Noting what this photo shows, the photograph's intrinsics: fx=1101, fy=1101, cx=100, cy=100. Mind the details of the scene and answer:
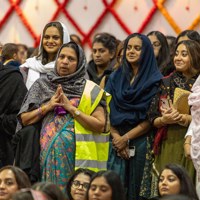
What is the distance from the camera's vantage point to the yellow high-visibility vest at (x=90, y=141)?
310 inches

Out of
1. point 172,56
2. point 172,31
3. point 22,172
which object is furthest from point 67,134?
point 172,31

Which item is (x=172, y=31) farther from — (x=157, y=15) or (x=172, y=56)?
(x=172, y=56)

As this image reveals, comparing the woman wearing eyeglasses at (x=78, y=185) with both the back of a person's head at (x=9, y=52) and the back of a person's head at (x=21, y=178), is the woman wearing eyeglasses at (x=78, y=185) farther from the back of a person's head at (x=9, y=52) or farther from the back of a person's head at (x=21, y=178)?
the back of a person's head at (x=9, y=52)

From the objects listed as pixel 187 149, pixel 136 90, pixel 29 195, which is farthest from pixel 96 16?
pixel 29 195

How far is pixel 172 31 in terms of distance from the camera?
1135 cm

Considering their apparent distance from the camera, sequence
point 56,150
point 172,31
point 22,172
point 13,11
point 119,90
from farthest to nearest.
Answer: point 13,11, point 172,31, point 119,90, point 56,150, point 22,172

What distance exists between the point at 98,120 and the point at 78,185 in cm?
56

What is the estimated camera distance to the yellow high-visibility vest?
310 inches

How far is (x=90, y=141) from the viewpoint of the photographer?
794cm

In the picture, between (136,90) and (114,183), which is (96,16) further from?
(114,183)

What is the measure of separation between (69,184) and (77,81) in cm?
82

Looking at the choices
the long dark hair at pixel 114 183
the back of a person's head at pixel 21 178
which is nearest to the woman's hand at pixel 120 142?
the long dark hair at pixel 114 183

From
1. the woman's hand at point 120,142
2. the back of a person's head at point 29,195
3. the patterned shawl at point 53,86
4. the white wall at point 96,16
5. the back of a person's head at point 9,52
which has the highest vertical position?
the white wall at point 96,16

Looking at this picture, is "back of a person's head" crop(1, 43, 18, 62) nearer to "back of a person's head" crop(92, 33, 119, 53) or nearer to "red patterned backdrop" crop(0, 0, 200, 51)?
"back of a person's head" crop(92, 33, 119, 53)
